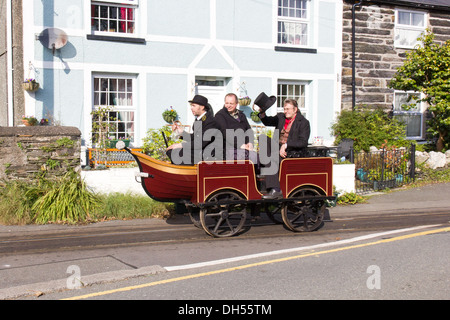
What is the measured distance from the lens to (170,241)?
7.88 meters

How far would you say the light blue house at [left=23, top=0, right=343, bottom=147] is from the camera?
12.8 m

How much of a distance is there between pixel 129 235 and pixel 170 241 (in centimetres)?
84

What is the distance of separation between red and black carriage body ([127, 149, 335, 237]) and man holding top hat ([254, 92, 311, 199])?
0.48 feet

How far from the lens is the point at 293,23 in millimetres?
15961

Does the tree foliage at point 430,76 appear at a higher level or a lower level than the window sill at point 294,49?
lower

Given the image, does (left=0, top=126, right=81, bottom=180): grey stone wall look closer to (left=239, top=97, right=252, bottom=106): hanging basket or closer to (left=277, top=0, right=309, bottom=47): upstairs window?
(left=239, top=97, right=252, bottom=106): hanging basket

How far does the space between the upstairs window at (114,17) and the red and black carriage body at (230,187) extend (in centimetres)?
686

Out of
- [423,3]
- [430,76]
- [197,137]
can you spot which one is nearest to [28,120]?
[197,137]

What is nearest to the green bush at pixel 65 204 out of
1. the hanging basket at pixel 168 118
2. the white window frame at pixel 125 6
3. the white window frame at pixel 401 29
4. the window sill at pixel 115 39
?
the hanging basket at pixel 168 118

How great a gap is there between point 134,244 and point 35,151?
3861mm

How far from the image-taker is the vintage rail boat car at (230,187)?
7637mm

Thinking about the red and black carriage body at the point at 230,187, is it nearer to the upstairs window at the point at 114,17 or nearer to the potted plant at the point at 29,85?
the potted plant at the point at 29,85
